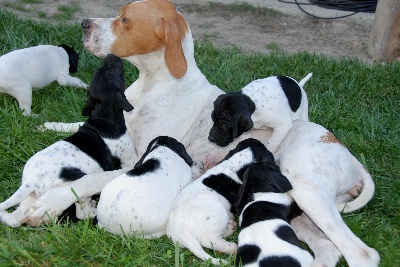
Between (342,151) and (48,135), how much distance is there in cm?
322

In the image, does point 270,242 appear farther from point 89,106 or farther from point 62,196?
point 89,106

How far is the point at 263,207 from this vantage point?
523 cm

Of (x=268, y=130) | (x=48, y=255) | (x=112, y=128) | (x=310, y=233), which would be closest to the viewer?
(x=48, y=255)

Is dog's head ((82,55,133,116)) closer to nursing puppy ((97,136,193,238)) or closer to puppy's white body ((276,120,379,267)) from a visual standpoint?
nursing puppy ((97,136,193,238))

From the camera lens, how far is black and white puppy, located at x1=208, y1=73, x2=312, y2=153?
631 cm

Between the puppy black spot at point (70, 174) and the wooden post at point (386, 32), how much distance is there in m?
6.05

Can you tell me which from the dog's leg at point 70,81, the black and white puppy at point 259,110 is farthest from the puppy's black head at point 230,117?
the dog's leg at point 70,81

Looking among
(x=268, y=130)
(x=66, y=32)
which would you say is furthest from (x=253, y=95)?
(x=66, y=32)

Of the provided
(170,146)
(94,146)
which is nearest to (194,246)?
(170,146)

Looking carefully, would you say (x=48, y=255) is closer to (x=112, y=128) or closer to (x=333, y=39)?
(x=112, y=128)

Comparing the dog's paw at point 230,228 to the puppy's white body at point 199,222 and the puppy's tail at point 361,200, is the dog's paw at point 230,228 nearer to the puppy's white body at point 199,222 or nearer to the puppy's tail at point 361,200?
the puppy's white body at point 199,222

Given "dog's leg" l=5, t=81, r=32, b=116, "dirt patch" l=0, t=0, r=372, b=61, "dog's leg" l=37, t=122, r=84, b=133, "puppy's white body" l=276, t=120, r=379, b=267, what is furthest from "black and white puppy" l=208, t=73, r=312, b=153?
"dirt patch" l=0, t=0, r=372, b=61

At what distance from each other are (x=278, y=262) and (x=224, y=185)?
1.16 m

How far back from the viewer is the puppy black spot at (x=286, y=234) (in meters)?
4.91
